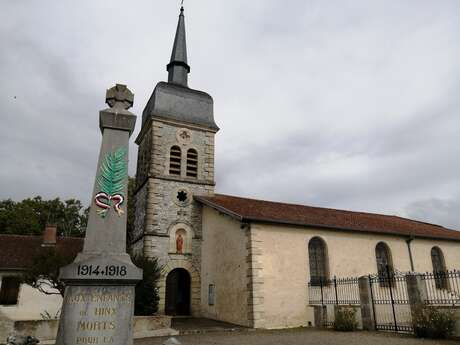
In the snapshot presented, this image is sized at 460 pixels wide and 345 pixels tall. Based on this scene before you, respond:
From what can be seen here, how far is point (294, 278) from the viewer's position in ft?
45.3

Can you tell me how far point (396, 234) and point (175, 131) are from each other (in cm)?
1188

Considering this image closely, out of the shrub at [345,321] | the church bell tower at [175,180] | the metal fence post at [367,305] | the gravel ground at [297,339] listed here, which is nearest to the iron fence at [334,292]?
the metal fence post at [367,305]

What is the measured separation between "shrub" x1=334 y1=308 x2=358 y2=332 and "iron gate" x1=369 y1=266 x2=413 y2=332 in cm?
73

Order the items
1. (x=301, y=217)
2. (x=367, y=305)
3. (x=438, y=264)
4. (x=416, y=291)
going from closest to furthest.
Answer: (x=416, y=291)
(x=367, y=305)
(x=301, y=217)
(x=438, y=264)

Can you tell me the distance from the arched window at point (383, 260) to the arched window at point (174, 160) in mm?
10218

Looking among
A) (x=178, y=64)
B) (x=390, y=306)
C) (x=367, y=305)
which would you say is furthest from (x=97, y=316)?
(x=178, y=64)

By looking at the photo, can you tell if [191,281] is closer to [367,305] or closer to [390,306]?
[367,305]

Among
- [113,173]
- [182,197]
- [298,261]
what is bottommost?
[298,261]

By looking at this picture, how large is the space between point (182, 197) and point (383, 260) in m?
9.86

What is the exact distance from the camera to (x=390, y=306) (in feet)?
45.0

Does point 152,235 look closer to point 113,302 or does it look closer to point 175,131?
point 175,131

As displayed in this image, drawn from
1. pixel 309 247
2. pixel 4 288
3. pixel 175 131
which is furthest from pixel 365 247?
pixel 4 288

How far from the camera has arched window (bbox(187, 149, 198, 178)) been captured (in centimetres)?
1869

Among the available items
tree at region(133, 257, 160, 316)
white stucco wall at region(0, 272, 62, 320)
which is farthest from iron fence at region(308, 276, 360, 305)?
white stucco wall at region(0, 272, 62, 320)
